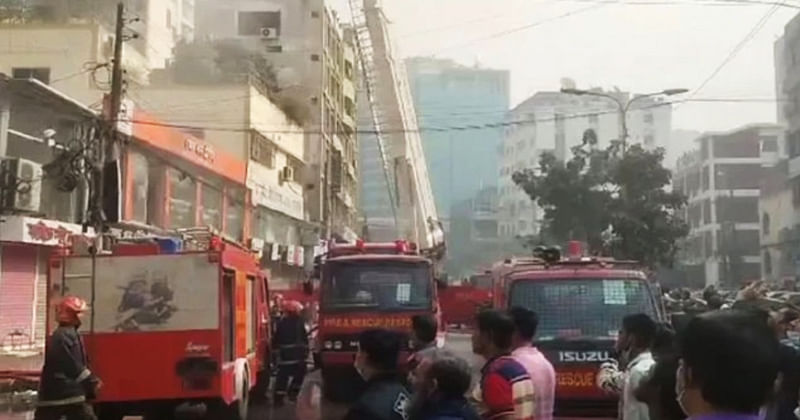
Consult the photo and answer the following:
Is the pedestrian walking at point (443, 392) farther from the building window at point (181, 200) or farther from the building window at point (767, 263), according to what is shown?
the building window at point (767, 263)

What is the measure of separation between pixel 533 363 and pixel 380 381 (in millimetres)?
1650

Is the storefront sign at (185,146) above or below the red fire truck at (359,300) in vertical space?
above

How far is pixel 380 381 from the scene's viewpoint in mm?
4445

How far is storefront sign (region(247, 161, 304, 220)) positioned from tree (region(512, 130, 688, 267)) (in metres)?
13.2

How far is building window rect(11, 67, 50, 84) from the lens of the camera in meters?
39.7

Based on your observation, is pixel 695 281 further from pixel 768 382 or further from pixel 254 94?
pixel 768 382

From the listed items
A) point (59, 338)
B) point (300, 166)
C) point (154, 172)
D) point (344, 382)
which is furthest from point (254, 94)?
point (59, 338)

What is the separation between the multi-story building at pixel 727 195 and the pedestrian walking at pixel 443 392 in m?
77.2

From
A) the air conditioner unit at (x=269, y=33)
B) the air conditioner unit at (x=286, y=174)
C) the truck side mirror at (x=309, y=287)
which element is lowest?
the truck side mirror at (x=309, y=287)

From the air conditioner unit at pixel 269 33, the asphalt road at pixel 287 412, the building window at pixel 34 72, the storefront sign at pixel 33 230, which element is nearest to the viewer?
the asphalt road at pixel 287 412

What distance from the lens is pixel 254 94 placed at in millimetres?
45156

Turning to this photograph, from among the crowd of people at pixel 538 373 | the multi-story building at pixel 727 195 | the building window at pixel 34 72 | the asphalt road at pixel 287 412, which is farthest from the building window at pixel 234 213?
the multi-story building at pixel 727 195

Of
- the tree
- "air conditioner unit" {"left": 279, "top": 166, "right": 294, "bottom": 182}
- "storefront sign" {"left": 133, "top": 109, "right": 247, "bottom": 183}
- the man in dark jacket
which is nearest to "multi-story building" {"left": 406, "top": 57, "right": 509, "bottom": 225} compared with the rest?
"air conditioner unit" {"left": 279, "top": 166, "right": 294, "bottom": 182}

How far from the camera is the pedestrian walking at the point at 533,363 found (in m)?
5.75
